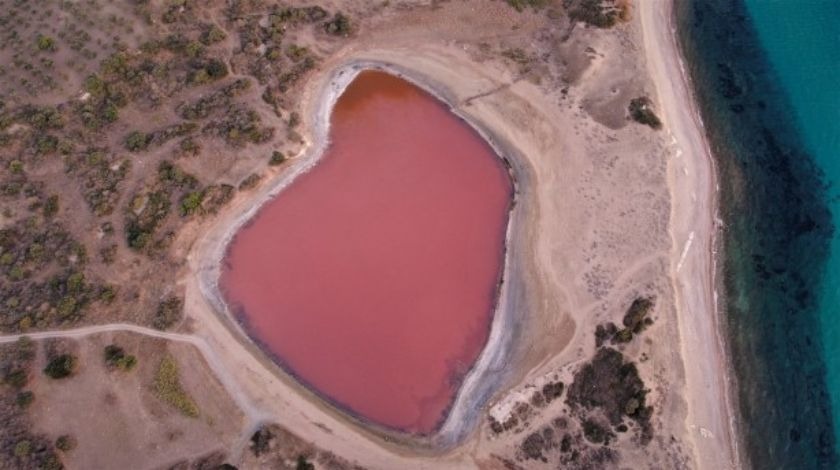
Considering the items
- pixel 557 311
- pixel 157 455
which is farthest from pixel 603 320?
pixel 157 455

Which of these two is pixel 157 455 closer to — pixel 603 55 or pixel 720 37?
pixel 603 55

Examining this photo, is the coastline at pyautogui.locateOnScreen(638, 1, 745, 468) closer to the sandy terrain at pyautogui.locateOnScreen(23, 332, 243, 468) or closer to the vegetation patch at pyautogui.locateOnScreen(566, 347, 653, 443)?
the vegetation patch at pyautogui.locateOnScreen(566, 347, 653, 443)

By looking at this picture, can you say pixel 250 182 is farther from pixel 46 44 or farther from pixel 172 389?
pixel 46 44

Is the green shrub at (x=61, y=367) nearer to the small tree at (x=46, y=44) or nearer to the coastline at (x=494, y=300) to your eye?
the coastline at (x=494, y=300)

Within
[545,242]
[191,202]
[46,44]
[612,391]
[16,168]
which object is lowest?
[612,391]

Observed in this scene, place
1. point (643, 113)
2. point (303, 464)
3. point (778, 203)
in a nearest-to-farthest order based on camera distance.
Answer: point (303, 464), point (778, 203), point (643, 113)

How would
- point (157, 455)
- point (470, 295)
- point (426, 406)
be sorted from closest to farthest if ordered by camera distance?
1. point (157, 455)
2. point (426, 406)
3. point (470, 295)

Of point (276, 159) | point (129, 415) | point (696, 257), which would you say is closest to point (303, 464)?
point (129, 415)
